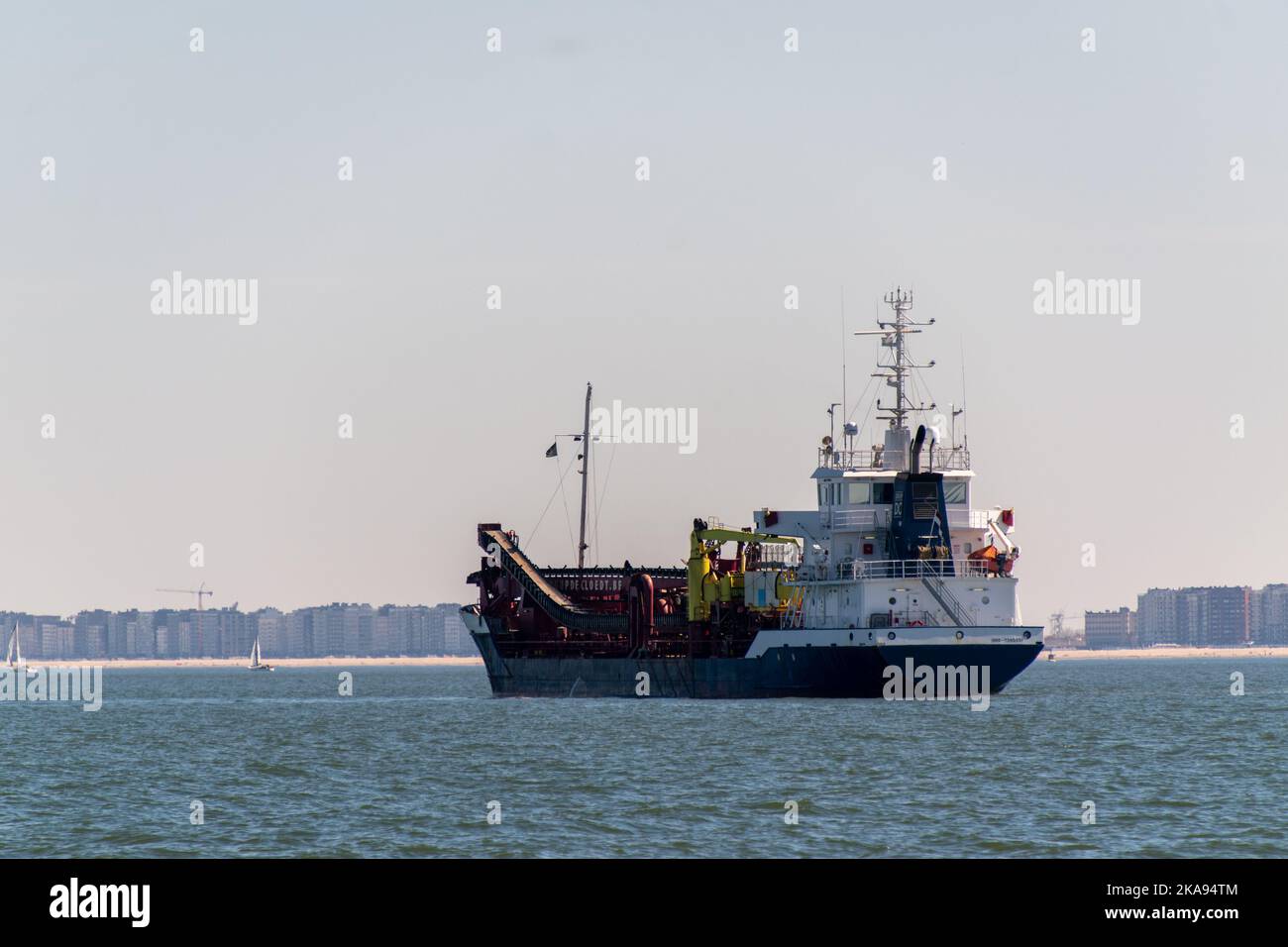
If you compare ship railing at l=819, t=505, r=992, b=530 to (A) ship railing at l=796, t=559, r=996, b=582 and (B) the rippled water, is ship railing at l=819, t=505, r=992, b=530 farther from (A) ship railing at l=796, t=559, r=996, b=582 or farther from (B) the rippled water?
(B) the rippled water

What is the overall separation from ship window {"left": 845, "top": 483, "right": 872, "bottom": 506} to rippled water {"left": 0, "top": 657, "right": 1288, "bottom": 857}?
333 inches

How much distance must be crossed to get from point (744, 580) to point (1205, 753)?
32932 mm

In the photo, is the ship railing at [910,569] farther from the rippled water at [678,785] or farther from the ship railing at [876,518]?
the rippled water at [678,785]

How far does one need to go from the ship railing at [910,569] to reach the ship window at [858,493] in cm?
254

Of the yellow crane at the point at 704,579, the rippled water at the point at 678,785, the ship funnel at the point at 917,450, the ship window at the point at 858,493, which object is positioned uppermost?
the ship funnel at the point at 917,450

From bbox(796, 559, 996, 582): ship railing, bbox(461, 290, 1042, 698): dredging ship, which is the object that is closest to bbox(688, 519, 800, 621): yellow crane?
bbox(461, 290, 1042, 698): dredging ship

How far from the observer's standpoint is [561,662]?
96188 mm

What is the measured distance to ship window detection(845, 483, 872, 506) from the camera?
3019 inches

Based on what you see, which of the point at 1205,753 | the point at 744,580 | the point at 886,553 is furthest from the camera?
the point at 744,580

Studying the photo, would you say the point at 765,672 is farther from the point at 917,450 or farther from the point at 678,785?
the point at 678,785

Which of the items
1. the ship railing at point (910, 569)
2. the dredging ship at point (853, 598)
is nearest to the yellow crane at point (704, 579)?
the dredging ship at point (853, 598)

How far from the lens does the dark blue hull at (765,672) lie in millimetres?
73188
